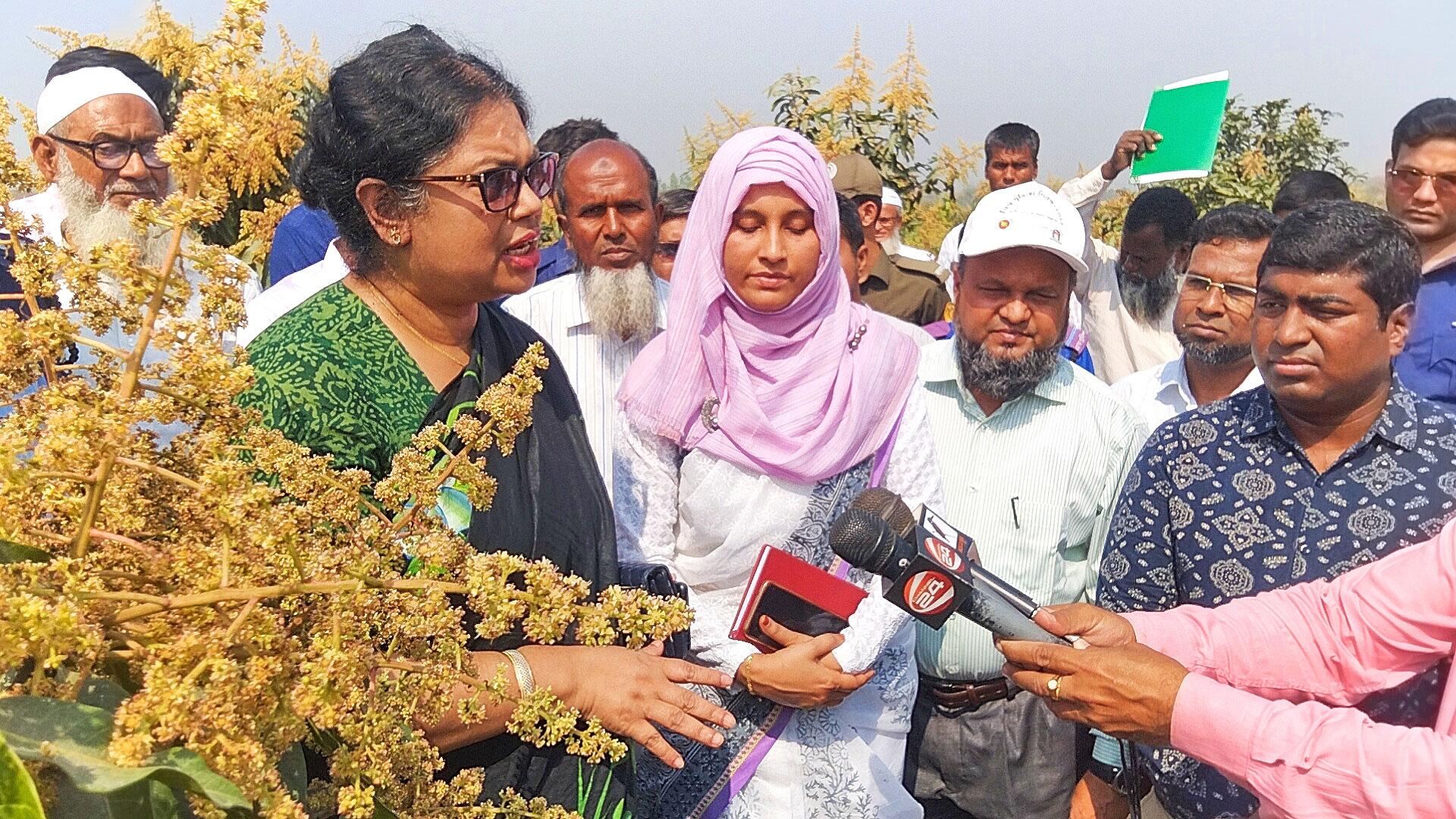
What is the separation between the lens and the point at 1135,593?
278 cm

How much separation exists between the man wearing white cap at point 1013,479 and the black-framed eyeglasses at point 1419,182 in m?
2.00

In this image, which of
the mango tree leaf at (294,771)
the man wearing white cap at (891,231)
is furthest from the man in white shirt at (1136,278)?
the mango tree leaf at (294,771)

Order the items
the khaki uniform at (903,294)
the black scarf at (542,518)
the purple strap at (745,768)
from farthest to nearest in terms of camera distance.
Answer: the khaki uniform at (903,294) < the purple strap at (745,768) < the black scarf at (542,518)

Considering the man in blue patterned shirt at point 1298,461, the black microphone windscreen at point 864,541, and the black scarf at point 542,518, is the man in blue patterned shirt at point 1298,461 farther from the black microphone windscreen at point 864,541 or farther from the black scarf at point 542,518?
the black scarf at point 542,518

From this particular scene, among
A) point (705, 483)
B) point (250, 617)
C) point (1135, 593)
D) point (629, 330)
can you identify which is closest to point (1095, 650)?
point (1135, 593)

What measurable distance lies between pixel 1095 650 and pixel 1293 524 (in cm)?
73

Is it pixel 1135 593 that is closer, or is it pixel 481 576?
pixel 481 576

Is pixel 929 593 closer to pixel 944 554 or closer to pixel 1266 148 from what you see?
pixel 944 554

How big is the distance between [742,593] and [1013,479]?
0.90m

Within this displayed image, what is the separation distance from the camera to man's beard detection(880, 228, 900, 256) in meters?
7.47

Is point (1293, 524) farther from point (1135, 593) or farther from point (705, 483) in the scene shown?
point (705, 483)

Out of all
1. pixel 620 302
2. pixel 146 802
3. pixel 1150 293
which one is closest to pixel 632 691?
pixel 146 802

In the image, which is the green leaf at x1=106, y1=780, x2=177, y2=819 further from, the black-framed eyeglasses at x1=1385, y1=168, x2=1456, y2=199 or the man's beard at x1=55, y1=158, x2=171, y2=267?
the black-framed eyeglasses at x1=1385, y1=168, x2=1456, y2=199

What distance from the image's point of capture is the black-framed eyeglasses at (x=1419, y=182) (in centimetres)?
467
